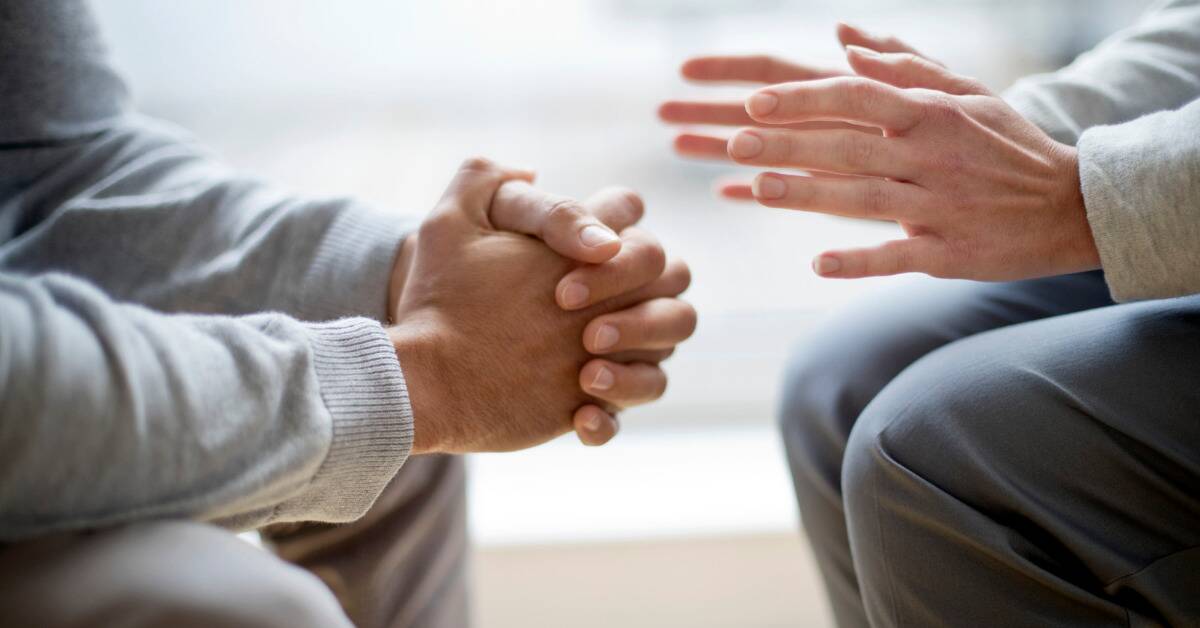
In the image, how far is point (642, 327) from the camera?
919 mm

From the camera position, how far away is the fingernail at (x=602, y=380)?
0.90 m

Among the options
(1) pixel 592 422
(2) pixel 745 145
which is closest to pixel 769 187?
(2) pixel 745 145

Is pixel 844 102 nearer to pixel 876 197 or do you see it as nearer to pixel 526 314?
pixel 876 197

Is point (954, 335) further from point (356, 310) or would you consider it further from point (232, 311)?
point (232, 311)

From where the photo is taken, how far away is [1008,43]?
6.14 ft

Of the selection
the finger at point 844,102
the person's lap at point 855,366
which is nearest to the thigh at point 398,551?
the person's lap at point 855,366

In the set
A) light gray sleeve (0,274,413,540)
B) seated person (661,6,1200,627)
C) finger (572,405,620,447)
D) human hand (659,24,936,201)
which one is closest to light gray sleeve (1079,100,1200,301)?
seated person (661,6,1200,627)

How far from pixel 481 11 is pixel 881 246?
116 centimetres

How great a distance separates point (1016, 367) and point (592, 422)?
1.18 ft

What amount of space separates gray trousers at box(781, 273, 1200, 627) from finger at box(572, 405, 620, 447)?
0.23 meters

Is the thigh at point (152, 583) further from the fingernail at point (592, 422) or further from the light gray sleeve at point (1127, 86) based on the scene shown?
the light gray sleeve at point (1127, 86)

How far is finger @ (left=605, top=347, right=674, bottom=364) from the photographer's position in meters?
0.94

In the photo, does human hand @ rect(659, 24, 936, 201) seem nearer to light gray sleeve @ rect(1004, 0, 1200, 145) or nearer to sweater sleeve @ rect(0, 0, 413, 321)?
light gray sleeve @ rect(1004, 0, 1200, 145)

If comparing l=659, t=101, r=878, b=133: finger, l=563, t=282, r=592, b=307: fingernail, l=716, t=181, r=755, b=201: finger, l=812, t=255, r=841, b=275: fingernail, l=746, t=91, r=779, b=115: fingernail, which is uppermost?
l=746, t=91, r=779, b=115: fingernail
